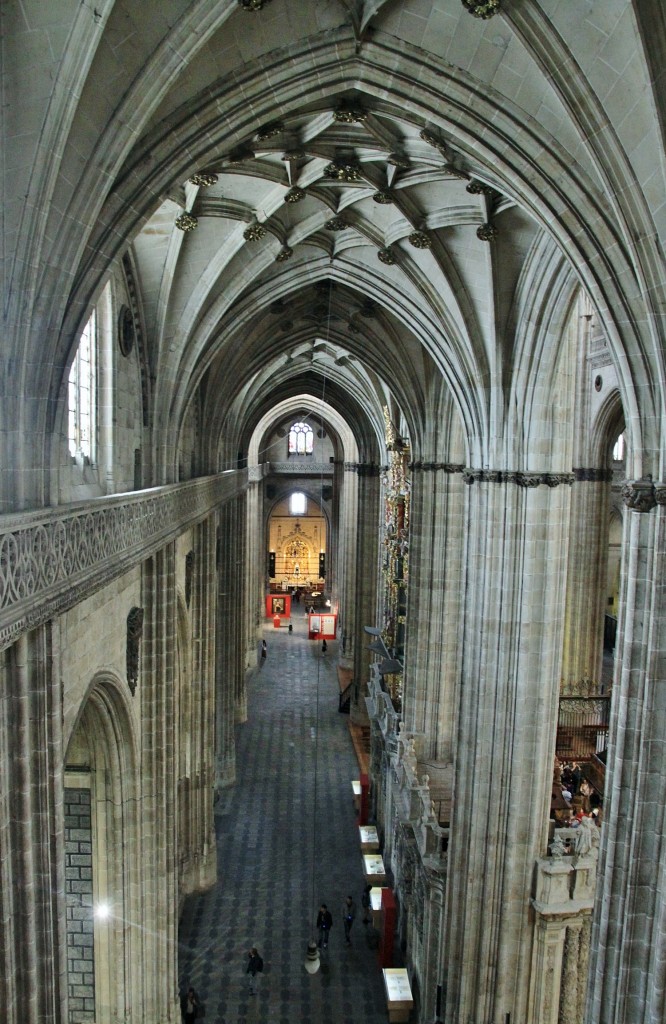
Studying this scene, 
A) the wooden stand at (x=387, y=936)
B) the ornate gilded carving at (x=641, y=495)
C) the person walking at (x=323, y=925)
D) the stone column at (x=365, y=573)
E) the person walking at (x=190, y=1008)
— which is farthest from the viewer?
the stone column at (x=365, y=573)

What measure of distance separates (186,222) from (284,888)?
48.2 ft

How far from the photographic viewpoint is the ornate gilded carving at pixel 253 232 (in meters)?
11.9

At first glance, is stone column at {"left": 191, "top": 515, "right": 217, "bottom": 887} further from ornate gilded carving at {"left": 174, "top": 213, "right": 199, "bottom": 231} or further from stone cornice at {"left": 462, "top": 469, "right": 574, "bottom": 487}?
ornate gilded carving at {"left": 174, "top": 213, "right": 199, "bottom": 231}

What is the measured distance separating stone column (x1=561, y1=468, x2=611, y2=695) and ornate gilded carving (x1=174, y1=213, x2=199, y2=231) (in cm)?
1319

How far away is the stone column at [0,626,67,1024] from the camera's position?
5812mm

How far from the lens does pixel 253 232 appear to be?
11969mm

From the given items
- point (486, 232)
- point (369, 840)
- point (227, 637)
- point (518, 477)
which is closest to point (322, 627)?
point (227, 637)

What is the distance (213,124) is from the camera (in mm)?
7359

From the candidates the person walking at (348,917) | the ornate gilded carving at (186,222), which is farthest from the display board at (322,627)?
the ornate gilded carving at (186,222)

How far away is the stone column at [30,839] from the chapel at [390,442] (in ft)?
0.10

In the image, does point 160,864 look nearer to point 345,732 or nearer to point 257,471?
point 345,732

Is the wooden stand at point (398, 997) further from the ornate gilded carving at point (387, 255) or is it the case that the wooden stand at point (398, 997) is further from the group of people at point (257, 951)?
the ornate gilded carving at point (387, 255)

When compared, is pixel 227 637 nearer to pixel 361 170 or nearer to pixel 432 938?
pixel 432 938

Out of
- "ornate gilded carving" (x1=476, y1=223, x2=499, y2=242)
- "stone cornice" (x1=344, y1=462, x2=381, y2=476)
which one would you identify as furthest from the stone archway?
"stone cornice" (x1=344, y1=462, x2=381, y2=476)
